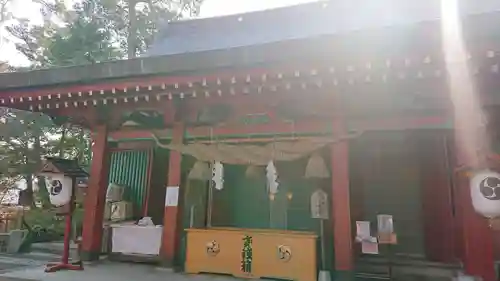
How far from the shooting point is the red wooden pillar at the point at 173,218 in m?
5.56

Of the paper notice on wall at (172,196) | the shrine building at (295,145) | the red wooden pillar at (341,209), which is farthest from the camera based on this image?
the paper notice on wall at (172,196)

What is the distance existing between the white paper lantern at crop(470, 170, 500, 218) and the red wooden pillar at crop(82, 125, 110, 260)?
17.5ft

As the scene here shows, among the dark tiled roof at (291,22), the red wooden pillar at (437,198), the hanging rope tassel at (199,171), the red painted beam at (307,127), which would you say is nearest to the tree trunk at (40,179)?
the dark tiled roof at (291,22)

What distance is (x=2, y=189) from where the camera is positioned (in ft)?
50.3

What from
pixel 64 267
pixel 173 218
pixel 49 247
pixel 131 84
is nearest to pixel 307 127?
pixel 173 218

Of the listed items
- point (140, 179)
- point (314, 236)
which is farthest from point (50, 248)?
point (314, 236)

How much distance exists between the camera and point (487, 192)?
4016 millimetres

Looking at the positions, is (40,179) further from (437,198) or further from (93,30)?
(437,198)

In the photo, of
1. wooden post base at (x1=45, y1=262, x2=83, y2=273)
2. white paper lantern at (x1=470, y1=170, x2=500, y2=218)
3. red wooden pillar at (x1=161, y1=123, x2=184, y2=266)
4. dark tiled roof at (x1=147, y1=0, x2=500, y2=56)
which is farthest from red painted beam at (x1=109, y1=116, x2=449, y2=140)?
dark tiled roof at (x1=147, y1=0, x2=500, y2=56)

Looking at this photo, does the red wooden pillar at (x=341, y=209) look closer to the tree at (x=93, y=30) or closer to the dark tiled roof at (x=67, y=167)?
the dark tiled roof at (x=67, y=167)

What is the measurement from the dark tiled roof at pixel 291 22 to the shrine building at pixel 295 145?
3.50 metres

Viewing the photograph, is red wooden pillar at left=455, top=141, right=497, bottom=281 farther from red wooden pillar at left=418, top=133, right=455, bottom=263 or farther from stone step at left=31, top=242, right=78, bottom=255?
stone step at left=31, top=242, right=78, bottom=255

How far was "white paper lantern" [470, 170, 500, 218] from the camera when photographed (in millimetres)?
4000

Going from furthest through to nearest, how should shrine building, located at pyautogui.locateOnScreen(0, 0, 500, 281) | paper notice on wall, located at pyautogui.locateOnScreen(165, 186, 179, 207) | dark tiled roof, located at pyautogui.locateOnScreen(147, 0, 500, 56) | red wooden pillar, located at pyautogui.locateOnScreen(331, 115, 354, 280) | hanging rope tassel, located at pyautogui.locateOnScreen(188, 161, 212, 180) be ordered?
dark tiled roof, located at pyautogui.locateOnScreen(147, 0, 500, 56)
hanging rope tassel, located at pyautogui.locateOnScreen(188, 161, 212, 180)
paper notice on wall, located at pyautogui.locateOnScreen(165, 186, 179, 207)
red wooden pillar, located at pyautogui.locateOnScreen(331, 115, 354, 280)
shrine building, located at pyautogui.locateOnScreen(0, 0, 500, 281)
